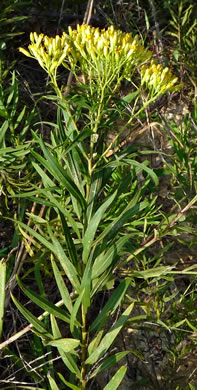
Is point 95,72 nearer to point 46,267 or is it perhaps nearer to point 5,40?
point 46,267

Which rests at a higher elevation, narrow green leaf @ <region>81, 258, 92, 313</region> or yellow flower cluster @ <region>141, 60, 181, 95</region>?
yellow flower cluster @ <region>141, 60, 181, 95</region>

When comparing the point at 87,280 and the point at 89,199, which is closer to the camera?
the point at 87,280

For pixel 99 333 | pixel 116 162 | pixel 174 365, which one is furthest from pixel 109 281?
pixel 174 365

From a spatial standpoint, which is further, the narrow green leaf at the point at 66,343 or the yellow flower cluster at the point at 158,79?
the yellow flower cluster at the point at 158,79

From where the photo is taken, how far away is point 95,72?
1.20 m

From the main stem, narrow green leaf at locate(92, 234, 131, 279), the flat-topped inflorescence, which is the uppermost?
the flat-topped inflorescence

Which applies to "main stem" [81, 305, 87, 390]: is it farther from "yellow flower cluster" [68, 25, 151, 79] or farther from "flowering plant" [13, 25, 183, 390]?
"yellow flower cluster" [68, 25, 151, 79]

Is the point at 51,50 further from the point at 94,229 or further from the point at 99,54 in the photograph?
the point at 94,229

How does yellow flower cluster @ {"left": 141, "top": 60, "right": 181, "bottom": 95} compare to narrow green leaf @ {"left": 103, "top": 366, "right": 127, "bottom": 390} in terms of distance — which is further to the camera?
yellow flower cluster @ {"left": 141, "top": 60, "right": 181, "bottom": 95}

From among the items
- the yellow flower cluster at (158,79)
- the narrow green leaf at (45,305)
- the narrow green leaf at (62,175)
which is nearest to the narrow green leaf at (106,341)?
the narrow green leaf at (45,305)

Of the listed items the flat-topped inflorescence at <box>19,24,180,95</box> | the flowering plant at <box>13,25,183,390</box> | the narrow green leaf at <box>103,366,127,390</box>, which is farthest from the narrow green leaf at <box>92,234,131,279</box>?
the flat-topped inflorescence at <box>19,24,180,95</box>

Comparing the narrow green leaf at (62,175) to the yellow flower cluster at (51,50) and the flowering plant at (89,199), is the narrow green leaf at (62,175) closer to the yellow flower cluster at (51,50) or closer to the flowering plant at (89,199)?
the flowering plant at (89,199)

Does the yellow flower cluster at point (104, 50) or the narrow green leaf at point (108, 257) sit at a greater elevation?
the yellow flower cluster at point (104, 50)

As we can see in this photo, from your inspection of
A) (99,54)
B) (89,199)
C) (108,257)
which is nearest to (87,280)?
(108,257)
